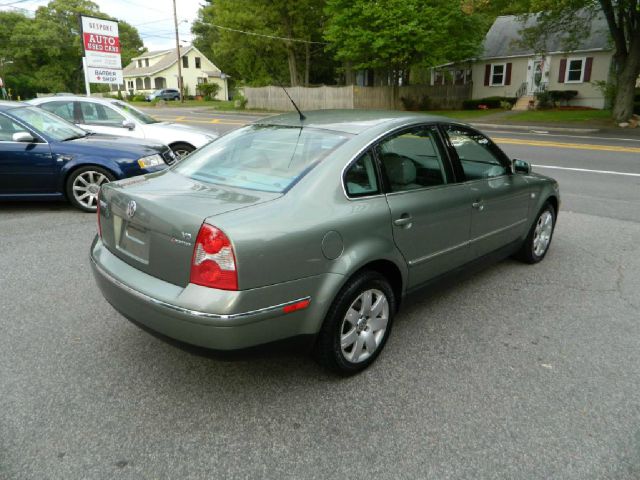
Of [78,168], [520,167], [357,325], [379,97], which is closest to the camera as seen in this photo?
[357,325]

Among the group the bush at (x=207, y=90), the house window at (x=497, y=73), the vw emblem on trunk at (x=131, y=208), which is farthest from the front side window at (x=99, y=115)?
the bush at (x=207, y=90)

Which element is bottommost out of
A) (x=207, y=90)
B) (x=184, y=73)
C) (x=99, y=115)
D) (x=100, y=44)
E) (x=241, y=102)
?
(x=99, y=115)

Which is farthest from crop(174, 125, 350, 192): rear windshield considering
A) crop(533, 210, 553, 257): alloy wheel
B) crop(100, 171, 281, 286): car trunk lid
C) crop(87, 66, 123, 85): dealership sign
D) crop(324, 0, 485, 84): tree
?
crop(324, 0, 485, 84): tree

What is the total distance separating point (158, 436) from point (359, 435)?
40.7 inches

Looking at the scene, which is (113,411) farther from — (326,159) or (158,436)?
(326,159)

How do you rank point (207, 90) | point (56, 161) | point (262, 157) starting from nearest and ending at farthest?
point (262, 157), point (56, 161), point (207, 90)

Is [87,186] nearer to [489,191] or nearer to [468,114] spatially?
[489,191]

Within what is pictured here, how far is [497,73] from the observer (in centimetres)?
3606

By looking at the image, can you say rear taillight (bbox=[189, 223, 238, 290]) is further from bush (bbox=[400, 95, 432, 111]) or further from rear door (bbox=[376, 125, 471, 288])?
bush (bbox=[400, 95, 432, 111])

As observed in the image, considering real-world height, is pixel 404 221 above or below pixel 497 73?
below

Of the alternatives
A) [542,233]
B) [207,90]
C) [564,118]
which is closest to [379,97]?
[564,118]

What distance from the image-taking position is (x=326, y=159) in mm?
3018

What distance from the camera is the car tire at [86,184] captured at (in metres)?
6.73

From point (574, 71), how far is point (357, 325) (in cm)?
3510
